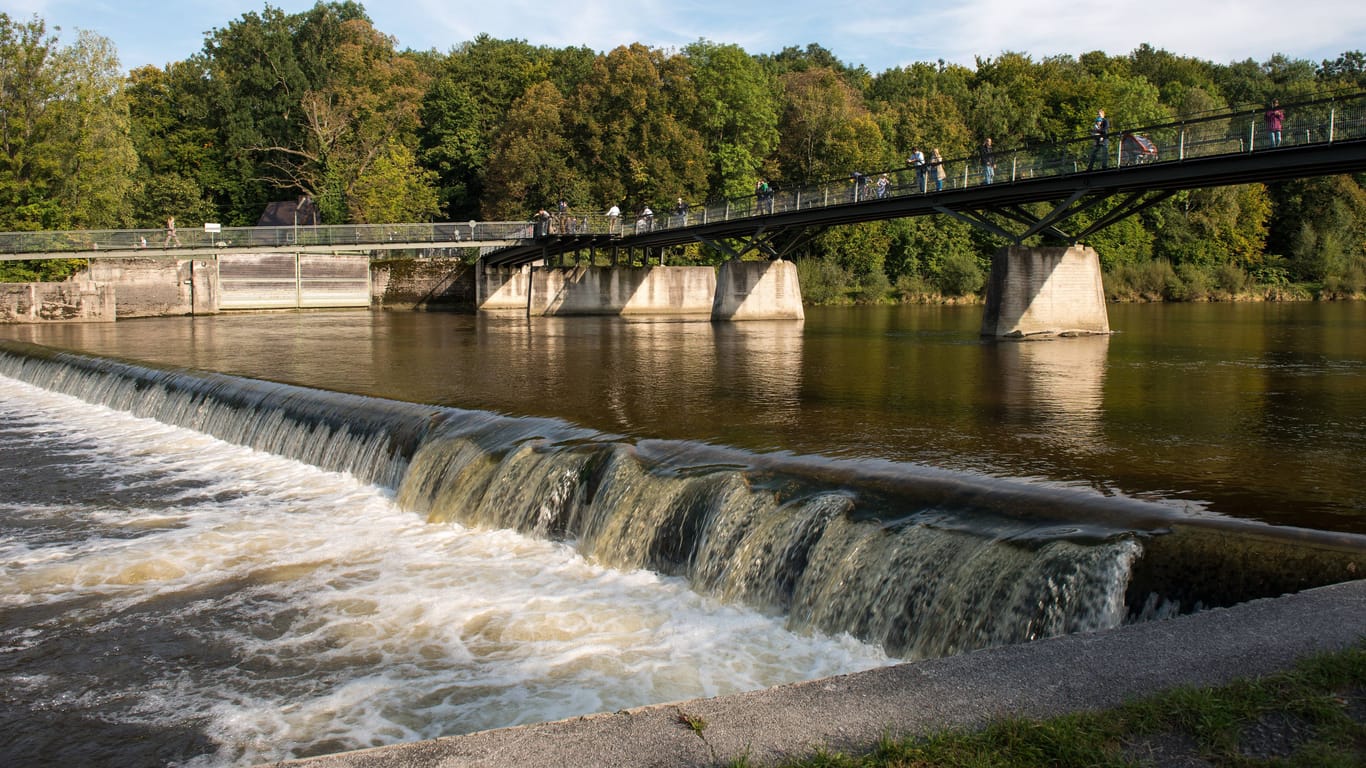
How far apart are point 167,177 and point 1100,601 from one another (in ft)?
309

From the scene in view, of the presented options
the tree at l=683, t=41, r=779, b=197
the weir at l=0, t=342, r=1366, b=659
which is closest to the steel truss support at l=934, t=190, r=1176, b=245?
the weir at l=0, t=342, r=1366, b=659

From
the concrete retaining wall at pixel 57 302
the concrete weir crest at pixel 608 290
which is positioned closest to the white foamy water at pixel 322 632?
the concrete retaining wall at pixel 57 302

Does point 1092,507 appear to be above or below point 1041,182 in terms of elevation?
below

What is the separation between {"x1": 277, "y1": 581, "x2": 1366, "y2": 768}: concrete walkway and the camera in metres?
4.89

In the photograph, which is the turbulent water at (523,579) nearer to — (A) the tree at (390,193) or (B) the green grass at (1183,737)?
(B) the green grass at (1183,737)

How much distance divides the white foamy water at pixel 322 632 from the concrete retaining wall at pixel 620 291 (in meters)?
46.3

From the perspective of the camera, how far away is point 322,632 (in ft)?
33.3

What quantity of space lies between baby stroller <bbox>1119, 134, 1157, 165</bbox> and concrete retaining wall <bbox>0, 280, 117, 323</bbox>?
156 ft

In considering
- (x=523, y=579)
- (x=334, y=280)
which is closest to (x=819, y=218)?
(x=334, y=280)

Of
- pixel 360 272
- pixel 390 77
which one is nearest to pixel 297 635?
pixel 360 272

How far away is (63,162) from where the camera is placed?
215 feet

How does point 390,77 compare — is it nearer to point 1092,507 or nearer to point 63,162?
point 63,162

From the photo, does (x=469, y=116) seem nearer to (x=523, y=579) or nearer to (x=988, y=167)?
(x=988, y=167)

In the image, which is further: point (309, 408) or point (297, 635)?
point (309, 408)
